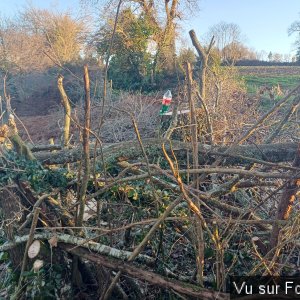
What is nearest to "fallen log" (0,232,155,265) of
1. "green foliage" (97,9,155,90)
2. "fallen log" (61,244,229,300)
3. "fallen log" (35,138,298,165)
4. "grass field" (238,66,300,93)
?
"fallen log" (61,244,229,300)

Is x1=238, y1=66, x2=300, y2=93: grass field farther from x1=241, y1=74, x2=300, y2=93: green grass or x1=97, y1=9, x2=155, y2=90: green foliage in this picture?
x1=97, y1=9, x2=155, y2=90: green foliage

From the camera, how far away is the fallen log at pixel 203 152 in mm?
2457

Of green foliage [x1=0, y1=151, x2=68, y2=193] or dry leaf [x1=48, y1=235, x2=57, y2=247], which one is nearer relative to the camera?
dry leaf [x1=48, y1=235, x2=57, y2=247]

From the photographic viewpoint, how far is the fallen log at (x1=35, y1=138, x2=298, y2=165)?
2.46 meters

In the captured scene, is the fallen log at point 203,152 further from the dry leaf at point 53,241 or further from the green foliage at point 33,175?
the dry leaf at point 53,241

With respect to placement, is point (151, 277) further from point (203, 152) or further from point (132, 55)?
point (132, 55)

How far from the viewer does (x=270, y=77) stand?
53.1 ft

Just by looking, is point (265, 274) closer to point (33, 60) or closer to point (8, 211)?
point (8, 211)

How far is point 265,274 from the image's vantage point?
1.98 m

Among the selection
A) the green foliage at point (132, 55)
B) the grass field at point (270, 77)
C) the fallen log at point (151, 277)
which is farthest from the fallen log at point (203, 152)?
the green foliage at point (132, 55)

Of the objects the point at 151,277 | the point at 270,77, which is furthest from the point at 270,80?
the point at 151,277

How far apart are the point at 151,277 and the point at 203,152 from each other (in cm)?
106

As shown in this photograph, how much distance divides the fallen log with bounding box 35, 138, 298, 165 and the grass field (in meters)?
10.7

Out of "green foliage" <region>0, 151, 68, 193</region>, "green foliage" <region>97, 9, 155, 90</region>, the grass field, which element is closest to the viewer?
"green foliage" <region>0, 151, 68, 193</region>
